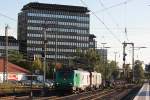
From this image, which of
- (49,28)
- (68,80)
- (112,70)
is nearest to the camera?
(68,80)

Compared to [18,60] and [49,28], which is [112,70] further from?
[49,28]

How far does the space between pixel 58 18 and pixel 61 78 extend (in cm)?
13881

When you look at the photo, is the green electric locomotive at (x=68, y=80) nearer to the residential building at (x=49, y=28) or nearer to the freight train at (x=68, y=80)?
the freight train at (x=68, y=80)

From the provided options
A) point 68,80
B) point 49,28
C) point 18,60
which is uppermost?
point 49,28

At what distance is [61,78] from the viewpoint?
5791 cm

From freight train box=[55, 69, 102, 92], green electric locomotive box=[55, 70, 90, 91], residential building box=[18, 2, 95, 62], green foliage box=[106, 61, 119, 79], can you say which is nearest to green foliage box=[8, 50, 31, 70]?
green foliage box=[106, 61, 119, 79]

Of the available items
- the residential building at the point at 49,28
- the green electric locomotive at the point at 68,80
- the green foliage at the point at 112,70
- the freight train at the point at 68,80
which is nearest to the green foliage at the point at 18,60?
the green foliage at the point at 112,70

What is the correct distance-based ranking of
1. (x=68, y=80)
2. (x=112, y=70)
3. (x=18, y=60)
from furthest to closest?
(x=112, y=70)
(x=18, y=60)
(x=68, y=80)

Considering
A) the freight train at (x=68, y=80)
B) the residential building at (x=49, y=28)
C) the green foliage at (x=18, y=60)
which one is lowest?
the freight train at (x=68, y=80)

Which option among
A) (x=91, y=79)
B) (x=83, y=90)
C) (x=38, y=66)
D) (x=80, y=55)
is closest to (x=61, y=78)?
(x=83, y=90)

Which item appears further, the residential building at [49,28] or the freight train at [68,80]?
the residential building at [49,28]

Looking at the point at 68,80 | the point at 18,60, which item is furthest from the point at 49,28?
the point at 68,80

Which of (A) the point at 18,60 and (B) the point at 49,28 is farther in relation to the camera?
(B) the point at 49,28

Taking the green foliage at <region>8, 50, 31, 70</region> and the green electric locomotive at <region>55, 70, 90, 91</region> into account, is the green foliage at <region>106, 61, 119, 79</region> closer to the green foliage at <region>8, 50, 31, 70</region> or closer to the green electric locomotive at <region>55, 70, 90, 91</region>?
the green foliage at <region>8, 50, 31, 70</region>
